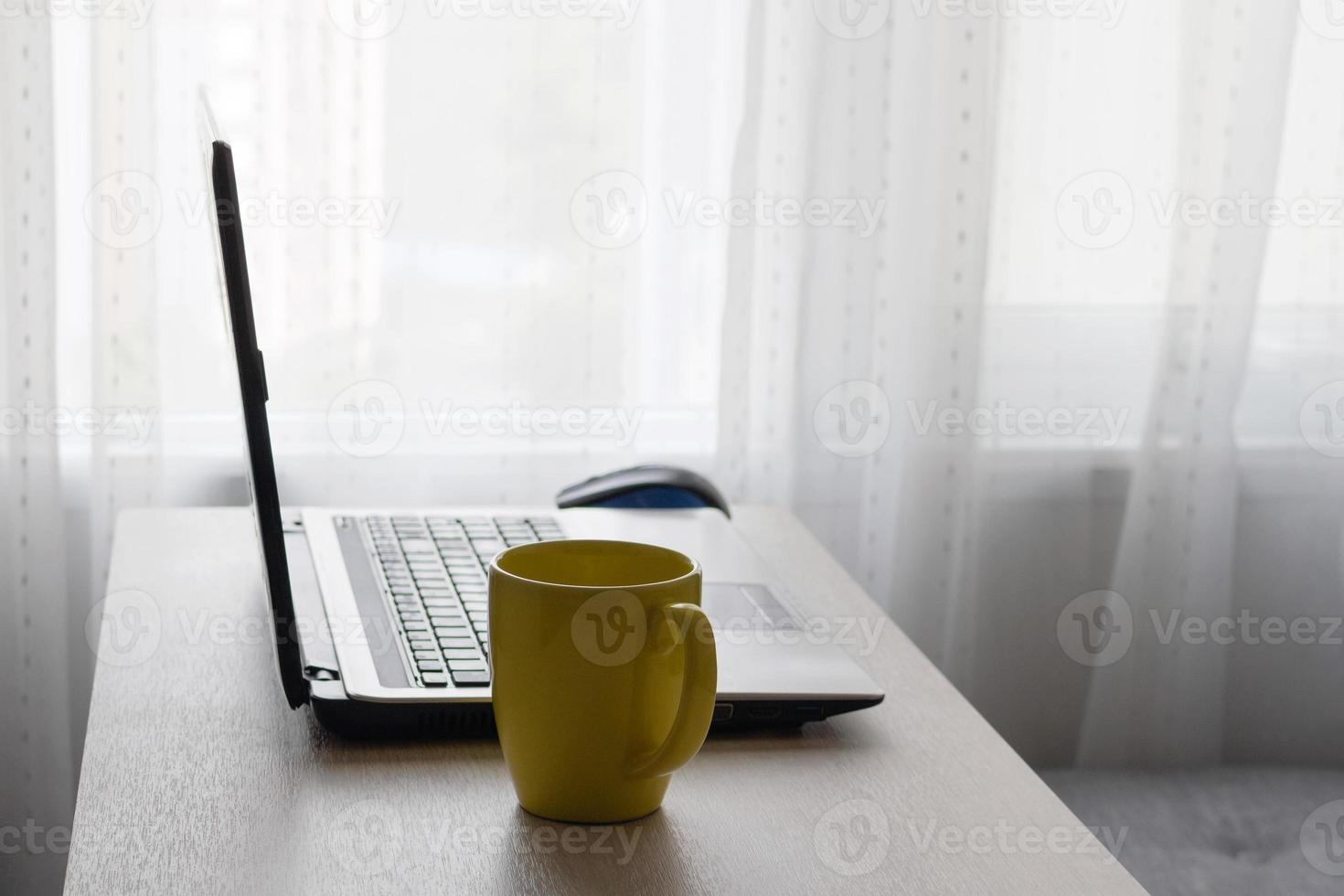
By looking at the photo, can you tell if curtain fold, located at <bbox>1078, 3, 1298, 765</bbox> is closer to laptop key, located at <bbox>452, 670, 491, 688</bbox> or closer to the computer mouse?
the computer mouse

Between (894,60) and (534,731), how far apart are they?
142 cm

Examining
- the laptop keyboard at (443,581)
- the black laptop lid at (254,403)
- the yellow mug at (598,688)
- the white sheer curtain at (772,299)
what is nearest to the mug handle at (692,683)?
the yellow mug at (598,688)

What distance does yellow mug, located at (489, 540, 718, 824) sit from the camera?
0.60 metres

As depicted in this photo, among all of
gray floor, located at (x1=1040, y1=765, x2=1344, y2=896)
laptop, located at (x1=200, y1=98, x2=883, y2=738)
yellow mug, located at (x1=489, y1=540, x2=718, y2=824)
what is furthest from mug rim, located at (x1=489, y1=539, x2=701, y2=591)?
gray floor, located at (x1=1040, y1=765, x2=1344, y2=896)

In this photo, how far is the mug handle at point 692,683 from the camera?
1.98 feet

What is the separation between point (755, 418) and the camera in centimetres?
191

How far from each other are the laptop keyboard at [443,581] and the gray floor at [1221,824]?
3.15ft

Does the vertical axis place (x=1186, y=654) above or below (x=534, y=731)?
Result: below

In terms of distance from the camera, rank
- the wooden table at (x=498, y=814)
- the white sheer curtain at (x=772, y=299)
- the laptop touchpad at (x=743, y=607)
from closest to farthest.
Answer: the wooden table at (x=498, y=814)
the laptop touchpad at (x=743, y=607)
the white sheer curtain at (x=772, y=299)

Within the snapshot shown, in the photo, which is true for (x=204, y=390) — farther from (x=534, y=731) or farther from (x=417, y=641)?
(x=534, y=731)

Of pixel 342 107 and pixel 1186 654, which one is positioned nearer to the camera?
pixel 342 107

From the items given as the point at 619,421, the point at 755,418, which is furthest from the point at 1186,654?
the point at 619,421

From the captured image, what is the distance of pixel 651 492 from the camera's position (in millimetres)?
1210

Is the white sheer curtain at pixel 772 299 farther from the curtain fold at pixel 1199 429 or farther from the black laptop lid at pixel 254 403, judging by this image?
the black laptop lid at pixel 254 403
